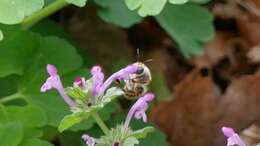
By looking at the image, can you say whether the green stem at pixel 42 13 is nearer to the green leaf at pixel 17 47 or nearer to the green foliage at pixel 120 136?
the green leaf at pixel 17 47

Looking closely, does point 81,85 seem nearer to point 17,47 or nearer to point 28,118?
point 28,118

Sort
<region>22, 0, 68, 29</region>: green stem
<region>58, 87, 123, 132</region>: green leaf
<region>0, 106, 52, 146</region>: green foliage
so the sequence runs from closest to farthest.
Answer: <region>58, 87, 123, 132</region>: green leaf < <region>0, 106, 52, 146</region>: green foliage < <region>22, 0, 68, 29</region>: green stem

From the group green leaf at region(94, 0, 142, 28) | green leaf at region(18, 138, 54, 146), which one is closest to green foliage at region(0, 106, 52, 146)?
green leaf at region(18, 138, 54, 146)

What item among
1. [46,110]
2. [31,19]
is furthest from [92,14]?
[46,110]

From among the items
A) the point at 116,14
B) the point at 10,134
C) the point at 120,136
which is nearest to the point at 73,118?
the point at 120,136

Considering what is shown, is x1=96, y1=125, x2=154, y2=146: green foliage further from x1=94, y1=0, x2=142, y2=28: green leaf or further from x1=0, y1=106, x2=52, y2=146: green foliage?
x1=94, y1=0, x2=142, y2=28: green leaf

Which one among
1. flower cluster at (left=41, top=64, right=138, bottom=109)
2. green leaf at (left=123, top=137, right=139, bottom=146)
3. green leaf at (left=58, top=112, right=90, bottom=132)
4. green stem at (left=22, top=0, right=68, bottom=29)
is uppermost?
flower cluster at (left=41, top=64, right=138, bottom=109)

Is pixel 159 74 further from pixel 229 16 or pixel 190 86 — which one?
pixel 229 16
